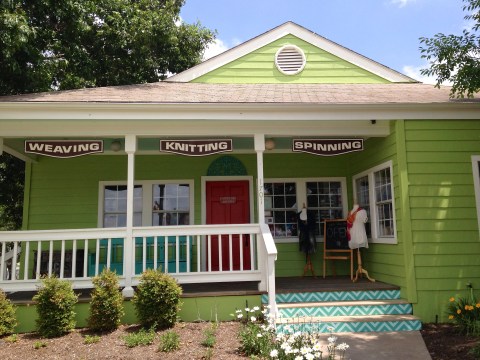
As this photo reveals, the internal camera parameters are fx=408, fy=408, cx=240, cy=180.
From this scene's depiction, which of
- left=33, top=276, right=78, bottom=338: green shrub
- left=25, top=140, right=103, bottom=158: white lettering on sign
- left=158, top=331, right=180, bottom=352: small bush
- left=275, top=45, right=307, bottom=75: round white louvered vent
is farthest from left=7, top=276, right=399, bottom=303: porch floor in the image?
left=275, top=45, right=307, bottom=75: round white louvered vent

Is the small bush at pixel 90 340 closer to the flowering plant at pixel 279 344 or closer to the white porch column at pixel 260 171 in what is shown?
the flowering plant at pixel 279 344

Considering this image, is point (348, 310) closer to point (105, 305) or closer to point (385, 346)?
point (385, 346)

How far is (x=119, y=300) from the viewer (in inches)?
221

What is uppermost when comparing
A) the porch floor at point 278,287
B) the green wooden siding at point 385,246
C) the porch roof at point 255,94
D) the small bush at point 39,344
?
the porch roof at point 255,94

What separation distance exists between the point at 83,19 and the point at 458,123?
8.73 meters

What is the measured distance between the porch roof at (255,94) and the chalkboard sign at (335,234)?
249 cm

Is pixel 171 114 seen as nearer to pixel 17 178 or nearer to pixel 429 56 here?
pixel 429 56

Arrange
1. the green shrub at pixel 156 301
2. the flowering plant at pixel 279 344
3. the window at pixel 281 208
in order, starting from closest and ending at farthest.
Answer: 1. the flowering plant at pixel 279 344
2. the green shrub at pixel 156 301
3. the window at pixel 281 208

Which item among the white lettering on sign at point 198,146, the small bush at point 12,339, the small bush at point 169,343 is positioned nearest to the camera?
the small bush at point 169,343

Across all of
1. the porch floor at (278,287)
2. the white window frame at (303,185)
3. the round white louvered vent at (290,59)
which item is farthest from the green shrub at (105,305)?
the round white louvered vent at (290,59)

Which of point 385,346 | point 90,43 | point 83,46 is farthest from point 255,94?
point 90,43

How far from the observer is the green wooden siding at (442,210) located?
245 inches

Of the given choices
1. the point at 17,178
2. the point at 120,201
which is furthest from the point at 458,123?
the point at 17,178

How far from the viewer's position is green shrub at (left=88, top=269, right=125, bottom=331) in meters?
5.48
